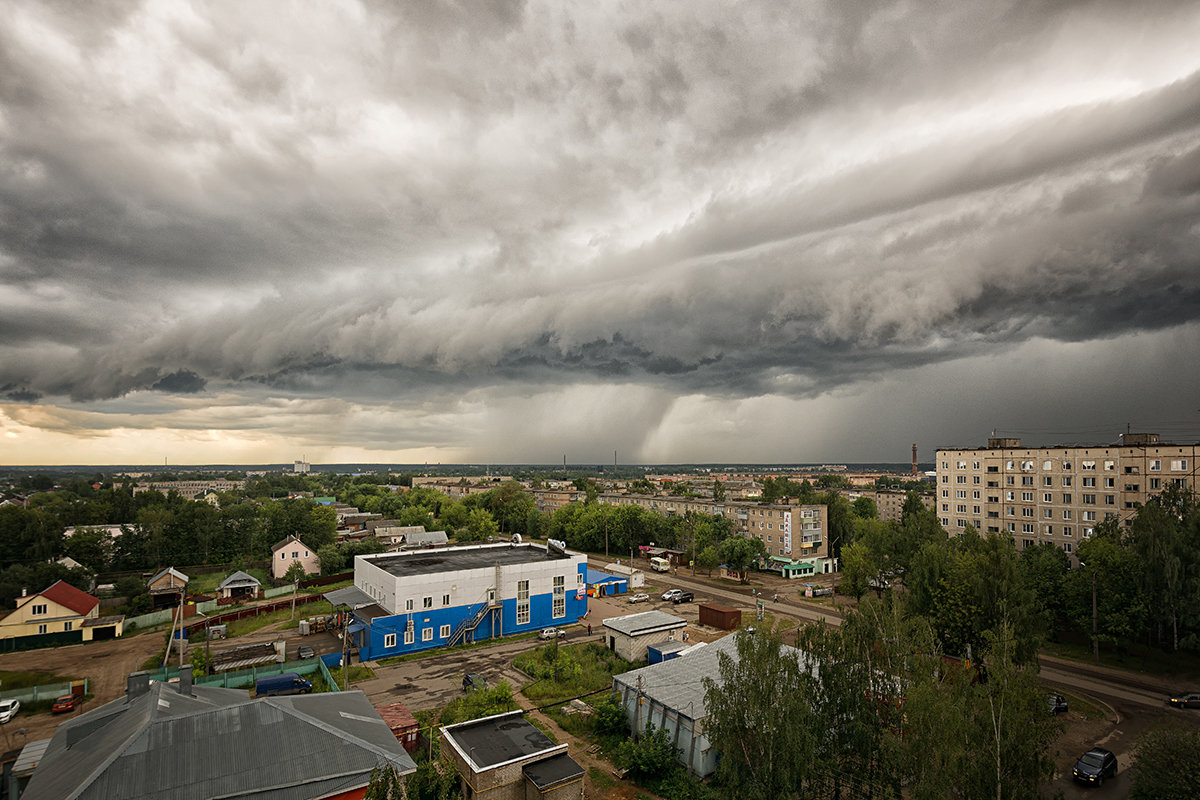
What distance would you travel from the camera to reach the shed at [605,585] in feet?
184

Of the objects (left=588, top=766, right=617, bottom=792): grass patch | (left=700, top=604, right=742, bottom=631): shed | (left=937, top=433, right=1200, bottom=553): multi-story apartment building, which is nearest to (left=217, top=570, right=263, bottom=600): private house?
(left=700, top=604, right=742, bottom=631): shed

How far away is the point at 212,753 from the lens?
1642 centimetres

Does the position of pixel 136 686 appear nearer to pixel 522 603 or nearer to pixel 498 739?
pixel 498 739

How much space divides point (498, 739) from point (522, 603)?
22.2 m

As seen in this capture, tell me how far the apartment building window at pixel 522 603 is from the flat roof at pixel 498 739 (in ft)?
65.1

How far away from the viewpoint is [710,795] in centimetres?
2072

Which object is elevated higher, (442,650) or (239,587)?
(442,650)

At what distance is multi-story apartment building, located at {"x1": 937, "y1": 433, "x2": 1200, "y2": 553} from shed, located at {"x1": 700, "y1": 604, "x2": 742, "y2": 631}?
27.8m

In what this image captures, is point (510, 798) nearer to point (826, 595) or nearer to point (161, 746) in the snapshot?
point (161, 746)

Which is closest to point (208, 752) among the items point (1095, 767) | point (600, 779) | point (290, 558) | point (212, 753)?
point (212, 753)

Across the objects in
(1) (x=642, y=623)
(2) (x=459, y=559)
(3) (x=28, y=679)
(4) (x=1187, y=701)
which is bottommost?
(3) (x=28, y=679)

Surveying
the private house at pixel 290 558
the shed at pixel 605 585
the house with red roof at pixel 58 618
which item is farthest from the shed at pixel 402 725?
the private house at pixel 290 558

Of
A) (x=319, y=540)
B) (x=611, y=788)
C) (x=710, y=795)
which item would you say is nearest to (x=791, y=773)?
(x=710, y=795)

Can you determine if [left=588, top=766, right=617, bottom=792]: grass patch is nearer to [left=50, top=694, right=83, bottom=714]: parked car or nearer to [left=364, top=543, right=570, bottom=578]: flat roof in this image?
[left=364, top=543, right=570, bottom=578]: flat roof
